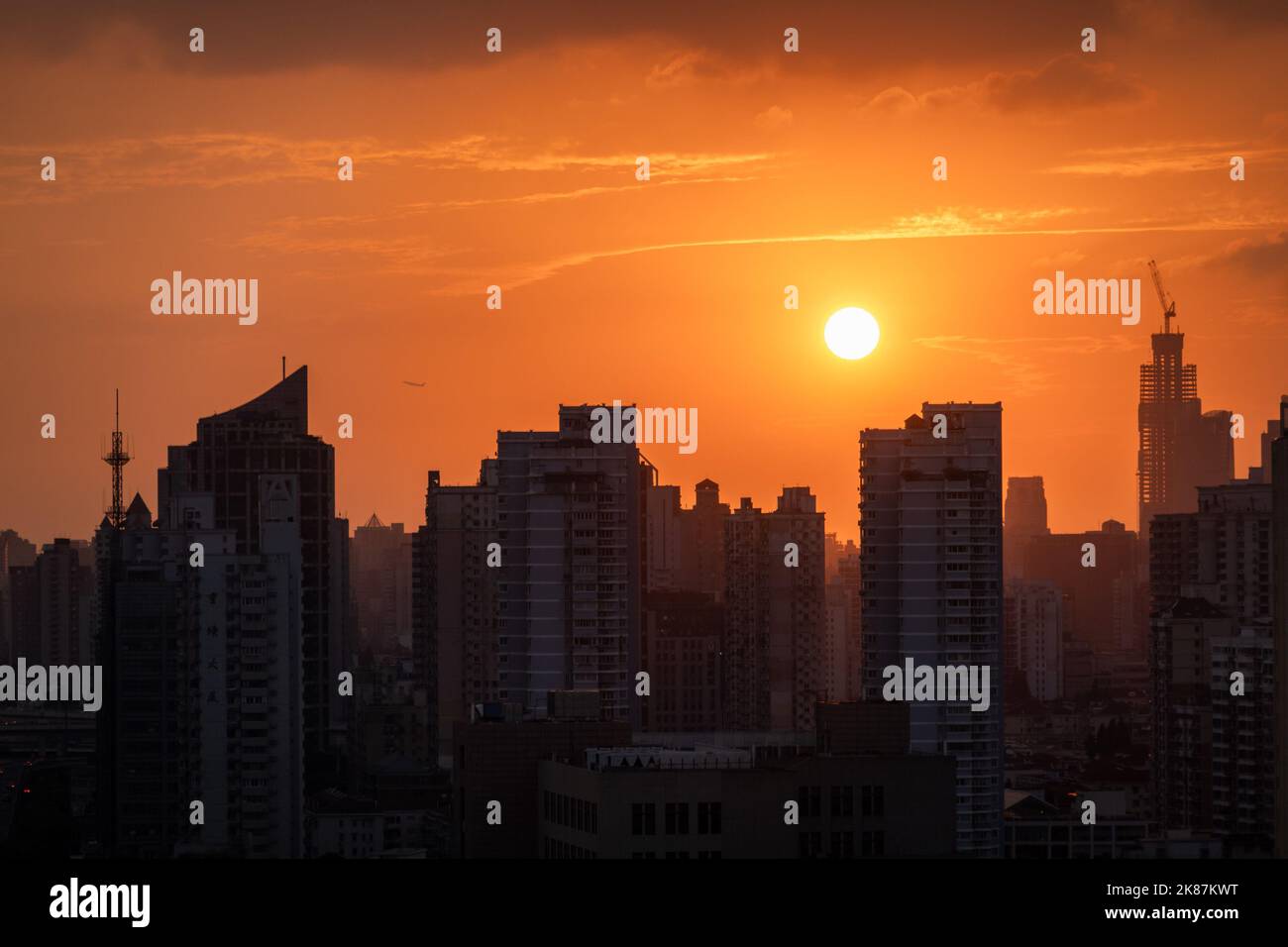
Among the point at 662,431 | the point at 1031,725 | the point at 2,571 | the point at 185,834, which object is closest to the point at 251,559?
the point at 185,834

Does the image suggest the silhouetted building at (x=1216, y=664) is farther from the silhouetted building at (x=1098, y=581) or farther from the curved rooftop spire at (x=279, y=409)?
the curved rooftop spire at (x=279, y=409)

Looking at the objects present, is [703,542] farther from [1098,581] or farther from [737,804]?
[737,804]

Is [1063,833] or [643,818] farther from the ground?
[643,818]

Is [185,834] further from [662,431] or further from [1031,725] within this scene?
[1031,725]

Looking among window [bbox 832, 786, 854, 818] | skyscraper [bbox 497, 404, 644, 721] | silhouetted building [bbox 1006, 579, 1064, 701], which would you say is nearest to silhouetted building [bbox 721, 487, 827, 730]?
skyscraper [bbox 497, 404, 644, 721]

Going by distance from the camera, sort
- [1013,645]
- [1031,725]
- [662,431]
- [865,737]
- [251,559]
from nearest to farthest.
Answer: [865,737] < [251,559] < [662,431] < [1031,725] < [1013,645]

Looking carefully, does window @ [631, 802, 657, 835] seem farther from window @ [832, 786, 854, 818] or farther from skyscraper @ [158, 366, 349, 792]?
skyscraper @ [158, 366, 349, 792]
